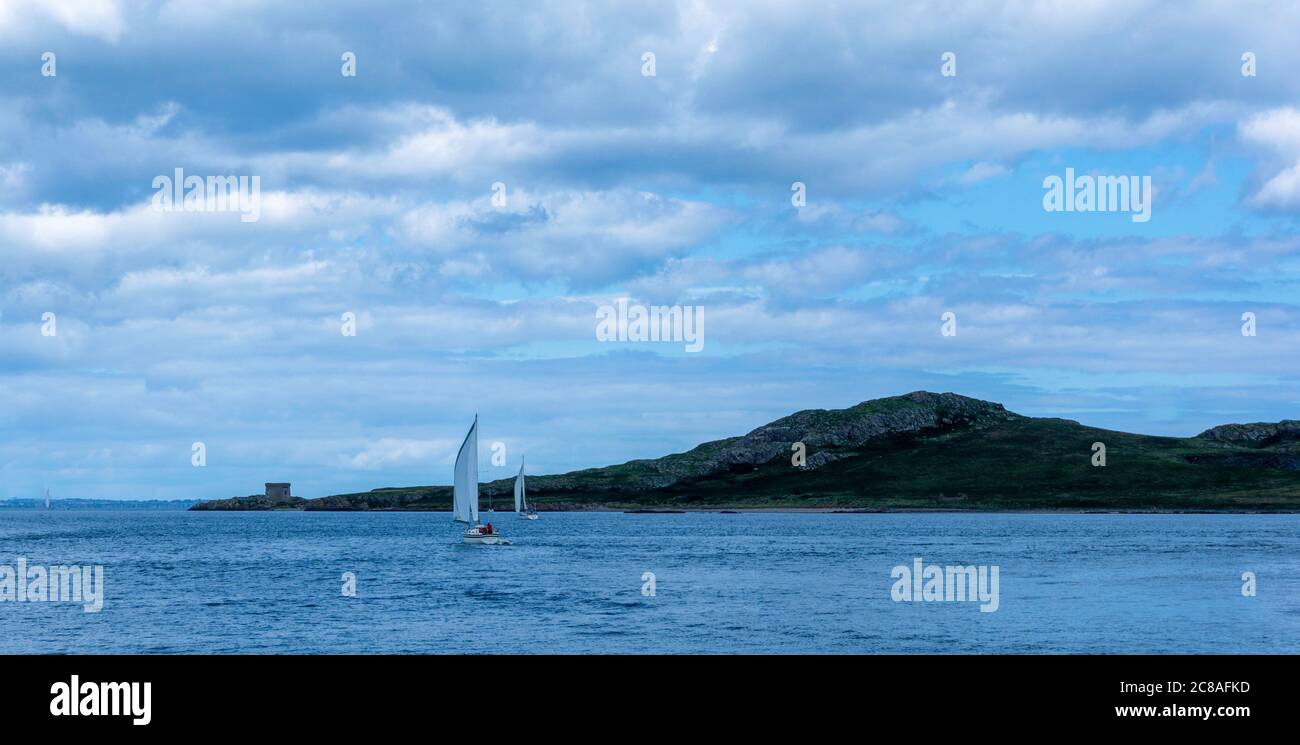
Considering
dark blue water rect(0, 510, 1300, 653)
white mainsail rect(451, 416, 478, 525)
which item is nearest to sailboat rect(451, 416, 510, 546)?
white mainsail rect(451, 416, 478, 525)

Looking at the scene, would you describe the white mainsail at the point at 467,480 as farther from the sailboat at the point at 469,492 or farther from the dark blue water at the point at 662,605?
the dark blue water at the point at 662,605

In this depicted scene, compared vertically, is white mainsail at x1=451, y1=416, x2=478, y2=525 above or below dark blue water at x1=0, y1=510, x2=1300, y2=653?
above

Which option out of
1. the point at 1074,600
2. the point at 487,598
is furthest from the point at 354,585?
the point at 1074,600

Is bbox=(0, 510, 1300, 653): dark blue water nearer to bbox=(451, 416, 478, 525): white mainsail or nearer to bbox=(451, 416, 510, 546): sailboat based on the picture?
bbox=(451, 416, 510, 546): sailboat

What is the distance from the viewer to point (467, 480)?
134 metres

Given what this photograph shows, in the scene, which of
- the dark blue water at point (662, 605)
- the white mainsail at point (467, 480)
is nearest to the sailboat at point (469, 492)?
the white mainsail at point (467, 480)

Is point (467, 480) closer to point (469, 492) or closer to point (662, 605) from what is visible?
point (469, 492)

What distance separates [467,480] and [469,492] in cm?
166

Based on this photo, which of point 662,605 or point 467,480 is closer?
point 662,605

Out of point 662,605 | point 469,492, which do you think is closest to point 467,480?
point 469,492

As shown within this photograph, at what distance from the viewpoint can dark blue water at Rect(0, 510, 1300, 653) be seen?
5900 cm

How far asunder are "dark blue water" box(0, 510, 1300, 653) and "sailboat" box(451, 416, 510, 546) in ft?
7.17
